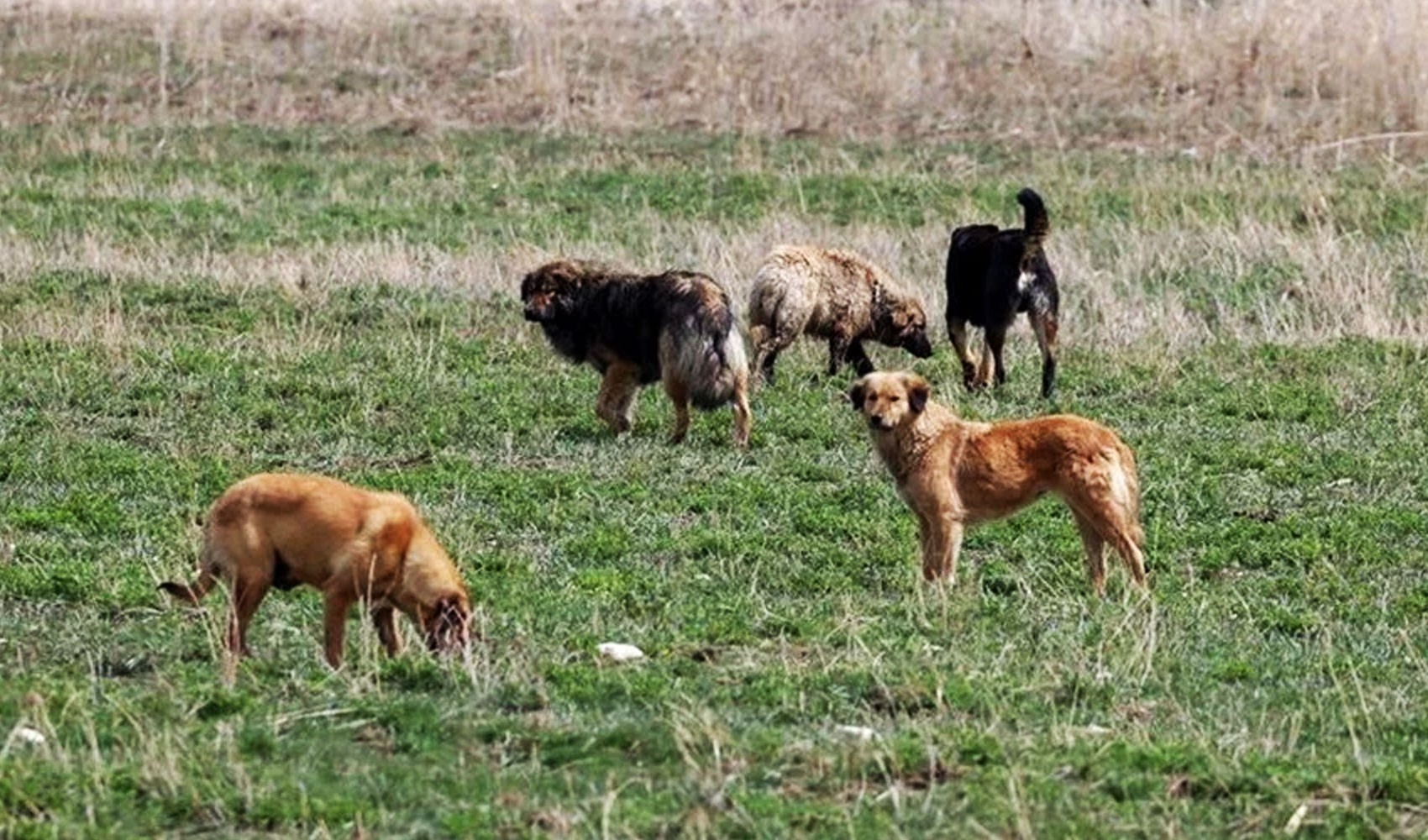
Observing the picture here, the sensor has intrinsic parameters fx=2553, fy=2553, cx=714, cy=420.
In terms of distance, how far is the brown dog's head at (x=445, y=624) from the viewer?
8.91m

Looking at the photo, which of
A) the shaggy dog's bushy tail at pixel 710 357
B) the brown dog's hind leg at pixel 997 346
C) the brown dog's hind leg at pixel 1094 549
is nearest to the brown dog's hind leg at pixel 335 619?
the brown dog's hind leg at pixel 1094 549

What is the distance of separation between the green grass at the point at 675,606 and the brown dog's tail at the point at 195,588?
0.14 metres

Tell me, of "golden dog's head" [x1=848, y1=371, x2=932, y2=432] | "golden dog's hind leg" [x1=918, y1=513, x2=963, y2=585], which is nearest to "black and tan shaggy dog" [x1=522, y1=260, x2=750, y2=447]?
"golden dog's head" [x1=848, y1=371, x2=932, y2=432]

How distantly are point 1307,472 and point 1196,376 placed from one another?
9.72 feet

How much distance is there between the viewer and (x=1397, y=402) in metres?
15.8

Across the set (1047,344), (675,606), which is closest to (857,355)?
(1047,344)

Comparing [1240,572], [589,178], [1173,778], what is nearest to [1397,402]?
[1240,572]

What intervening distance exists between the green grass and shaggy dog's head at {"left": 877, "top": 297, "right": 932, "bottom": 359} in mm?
567

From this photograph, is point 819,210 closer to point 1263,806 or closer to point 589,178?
point 589,178

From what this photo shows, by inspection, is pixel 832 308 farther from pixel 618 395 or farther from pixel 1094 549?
pixel 1094 549

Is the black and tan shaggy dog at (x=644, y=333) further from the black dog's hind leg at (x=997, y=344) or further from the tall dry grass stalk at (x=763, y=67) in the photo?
the tall dry grass stalk at (x=763, y=67)

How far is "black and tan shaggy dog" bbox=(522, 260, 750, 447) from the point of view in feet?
48.3

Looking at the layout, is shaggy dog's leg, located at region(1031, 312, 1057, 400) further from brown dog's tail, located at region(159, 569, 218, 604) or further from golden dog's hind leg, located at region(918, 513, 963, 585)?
brown dog's tail, located at region(159, 569, 218, 604)

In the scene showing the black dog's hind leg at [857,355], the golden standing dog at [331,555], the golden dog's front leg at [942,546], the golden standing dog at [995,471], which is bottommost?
the black dog's hind leg at [857,355]
